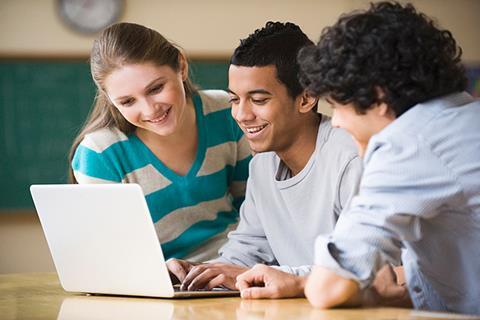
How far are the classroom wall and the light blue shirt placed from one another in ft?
12.2

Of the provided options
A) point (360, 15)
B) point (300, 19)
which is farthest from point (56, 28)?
point (360, 15)

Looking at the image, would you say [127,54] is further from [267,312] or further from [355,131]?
[267,312]

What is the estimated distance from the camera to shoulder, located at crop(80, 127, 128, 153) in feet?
8.22

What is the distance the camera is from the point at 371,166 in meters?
1.61

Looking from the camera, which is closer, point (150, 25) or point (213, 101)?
point (213, 101)

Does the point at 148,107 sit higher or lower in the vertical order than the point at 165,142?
higher

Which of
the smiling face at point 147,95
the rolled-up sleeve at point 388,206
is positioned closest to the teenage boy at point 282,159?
the smiling face at point 147,95

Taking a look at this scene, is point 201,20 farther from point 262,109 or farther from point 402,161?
point 402,161

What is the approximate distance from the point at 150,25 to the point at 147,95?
9.59ft

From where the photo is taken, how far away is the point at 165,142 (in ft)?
8.63

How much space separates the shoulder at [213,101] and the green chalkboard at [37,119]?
241cm

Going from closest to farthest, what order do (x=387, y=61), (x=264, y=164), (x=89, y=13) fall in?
(x=387, y=61)
(x=264, y=164)
(x=89, y=13)

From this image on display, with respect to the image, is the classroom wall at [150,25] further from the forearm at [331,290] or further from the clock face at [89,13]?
the forearm at [331,290]

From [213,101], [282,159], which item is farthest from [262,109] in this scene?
[213,101]
